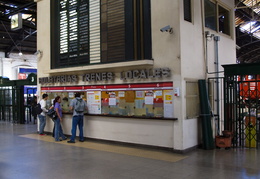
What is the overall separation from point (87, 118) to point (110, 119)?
1147 millimetres

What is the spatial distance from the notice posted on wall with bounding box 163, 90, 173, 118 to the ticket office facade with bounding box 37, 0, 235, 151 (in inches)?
1.1

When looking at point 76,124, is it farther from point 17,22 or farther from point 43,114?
point 17,22

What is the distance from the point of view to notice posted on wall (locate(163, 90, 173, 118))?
7.92 meters

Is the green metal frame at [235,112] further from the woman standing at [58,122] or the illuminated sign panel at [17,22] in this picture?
the illuminated sign panel at [17,22]

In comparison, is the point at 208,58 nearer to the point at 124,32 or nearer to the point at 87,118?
the point at 124,32

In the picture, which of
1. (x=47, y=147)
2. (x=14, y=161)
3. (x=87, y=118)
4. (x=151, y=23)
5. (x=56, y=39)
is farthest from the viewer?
(x=56, y=39)

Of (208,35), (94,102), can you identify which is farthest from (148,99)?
(208,35)

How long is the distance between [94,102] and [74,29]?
2926mm

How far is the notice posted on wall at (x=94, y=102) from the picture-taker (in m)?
9.71

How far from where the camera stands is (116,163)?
686 cm

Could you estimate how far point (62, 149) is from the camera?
8.61 meters

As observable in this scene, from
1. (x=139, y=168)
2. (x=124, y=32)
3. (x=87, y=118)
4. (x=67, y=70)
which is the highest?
(x=124, y=32)

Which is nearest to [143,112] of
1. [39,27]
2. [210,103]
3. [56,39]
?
[210,103]

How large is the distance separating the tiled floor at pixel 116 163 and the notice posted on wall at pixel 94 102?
4.33 ft
